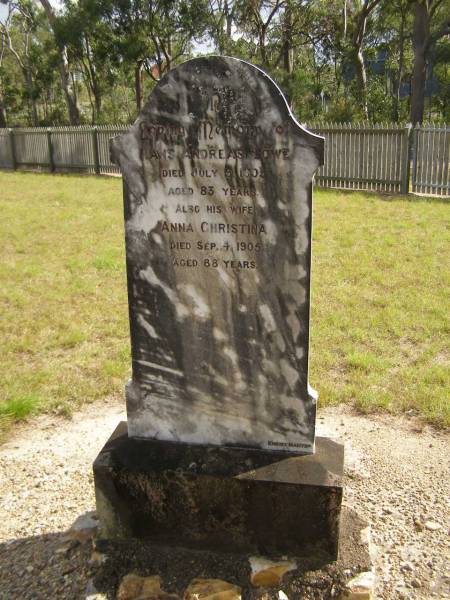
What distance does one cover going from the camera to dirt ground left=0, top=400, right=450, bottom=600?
8.30 feet

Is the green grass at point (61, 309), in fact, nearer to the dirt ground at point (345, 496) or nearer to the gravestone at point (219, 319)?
the dirt ground at point (345, 496)

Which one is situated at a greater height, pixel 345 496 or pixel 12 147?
pixel 12 147

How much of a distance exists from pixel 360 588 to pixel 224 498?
658 mm

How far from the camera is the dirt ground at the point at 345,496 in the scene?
2529mm

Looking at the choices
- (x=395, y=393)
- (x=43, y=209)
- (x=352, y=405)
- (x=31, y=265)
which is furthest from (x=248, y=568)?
(x=43, y=209)

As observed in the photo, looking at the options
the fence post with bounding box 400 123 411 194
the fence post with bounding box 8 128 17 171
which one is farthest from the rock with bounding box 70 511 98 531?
the fence post with bounding box 8 128 17 171

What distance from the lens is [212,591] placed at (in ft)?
7.70

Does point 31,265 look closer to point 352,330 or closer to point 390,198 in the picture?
point 352,330

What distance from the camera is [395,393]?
4238 mm

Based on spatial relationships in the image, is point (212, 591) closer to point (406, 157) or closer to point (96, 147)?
point (406, 157)

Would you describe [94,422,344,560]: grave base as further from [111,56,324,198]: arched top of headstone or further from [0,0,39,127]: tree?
[0,0,39,127]: tree

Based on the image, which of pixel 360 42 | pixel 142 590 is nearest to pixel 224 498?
pixel 142 590

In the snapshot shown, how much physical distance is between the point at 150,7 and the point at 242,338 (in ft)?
88.5

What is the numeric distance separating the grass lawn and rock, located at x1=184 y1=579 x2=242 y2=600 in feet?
6.50
